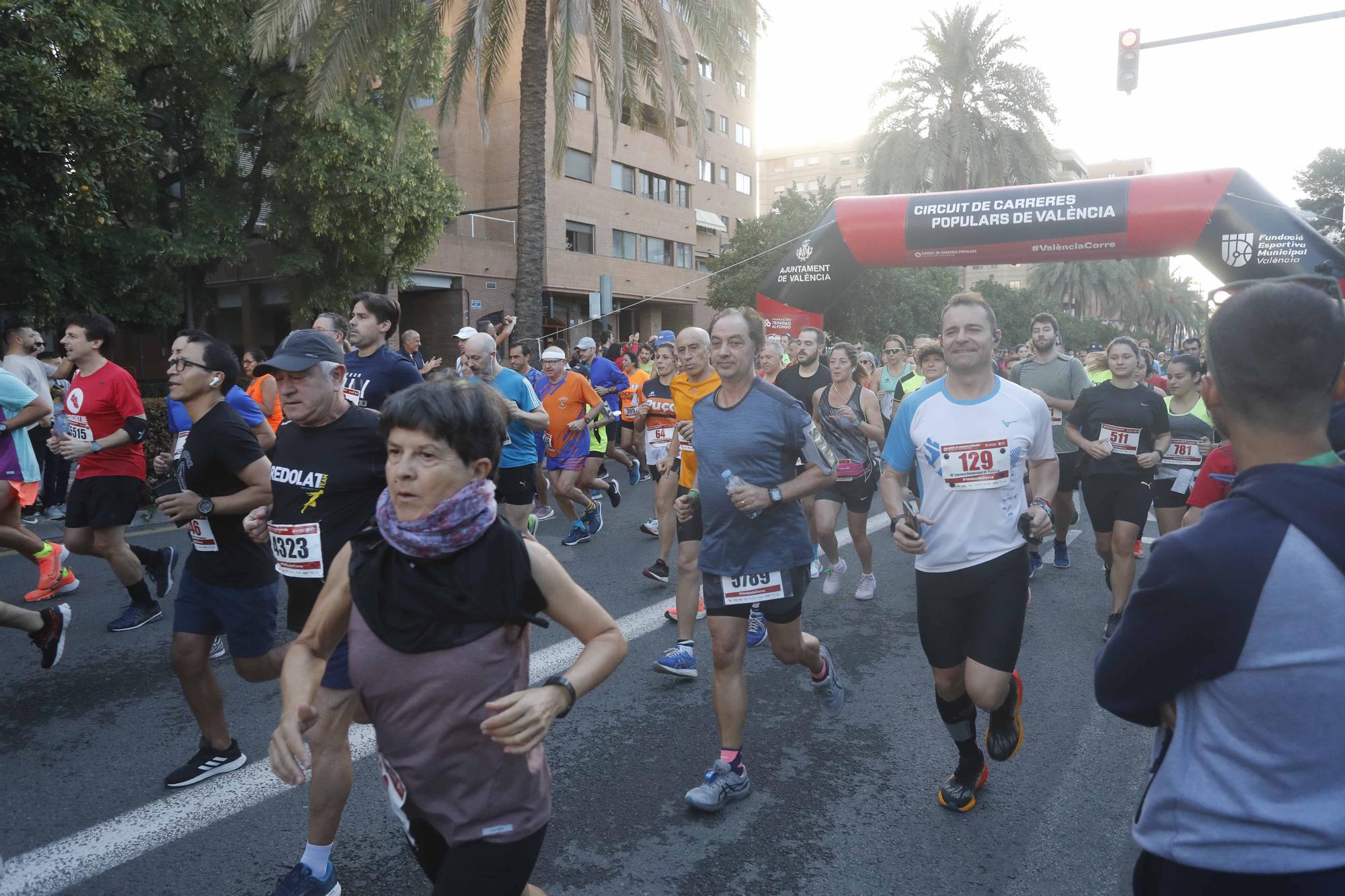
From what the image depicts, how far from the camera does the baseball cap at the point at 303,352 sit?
312cm

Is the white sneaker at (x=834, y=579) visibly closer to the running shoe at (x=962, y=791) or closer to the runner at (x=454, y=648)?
the running shoe at (x=962, y=791)

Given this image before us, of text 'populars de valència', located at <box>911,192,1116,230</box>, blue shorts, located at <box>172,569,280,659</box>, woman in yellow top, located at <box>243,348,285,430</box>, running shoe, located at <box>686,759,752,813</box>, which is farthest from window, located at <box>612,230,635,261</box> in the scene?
running shoe, located at <box>686,759,752,813</box>

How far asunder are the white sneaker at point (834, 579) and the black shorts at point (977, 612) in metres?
3.24

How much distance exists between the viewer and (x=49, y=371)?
10.4m

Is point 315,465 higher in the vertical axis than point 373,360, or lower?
lower

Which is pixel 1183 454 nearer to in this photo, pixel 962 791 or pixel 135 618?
pixel 962 791

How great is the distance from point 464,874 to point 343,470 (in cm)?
171

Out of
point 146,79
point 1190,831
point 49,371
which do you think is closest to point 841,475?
point 1190,831

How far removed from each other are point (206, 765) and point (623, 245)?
3613cm

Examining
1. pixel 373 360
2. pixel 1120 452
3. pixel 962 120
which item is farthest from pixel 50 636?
pixel 962 120

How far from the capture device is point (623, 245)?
3853 cm

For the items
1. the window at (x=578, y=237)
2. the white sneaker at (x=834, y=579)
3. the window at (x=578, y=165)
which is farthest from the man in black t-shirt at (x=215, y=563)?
the window at (x=578, y=165)

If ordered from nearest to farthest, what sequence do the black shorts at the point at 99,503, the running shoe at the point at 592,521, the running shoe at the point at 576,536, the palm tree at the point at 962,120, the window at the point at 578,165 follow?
the black shorts at the point at 99,503 < the running shoe at the point at 576,536 < the running shoe at the point at 592,521 < the palm tree at the point at 962,120 < the window at the point at 578,165

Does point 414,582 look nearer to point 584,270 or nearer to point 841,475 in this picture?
point 841,475
